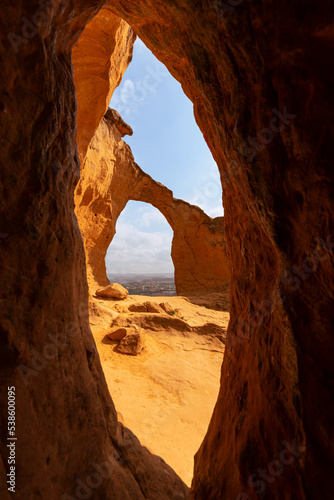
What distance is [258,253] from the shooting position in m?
1.96

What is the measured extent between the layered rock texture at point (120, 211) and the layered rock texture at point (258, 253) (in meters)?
7.58

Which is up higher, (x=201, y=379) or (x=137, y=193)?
(x=137, y=193)

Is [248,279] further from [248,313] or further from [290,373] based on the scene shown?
[290,373]

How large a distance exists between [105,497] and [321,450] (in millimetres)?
1460

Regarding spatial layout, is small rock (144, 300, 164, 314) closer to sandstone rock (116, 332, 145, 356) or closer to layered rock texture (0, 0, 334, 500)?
sandstone rock (116, 332, 145, 356)

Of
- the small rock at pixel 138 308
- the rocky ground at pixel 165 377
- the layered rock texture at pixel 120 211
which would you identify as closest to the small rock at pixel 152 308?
the rocky ground at pixel 165 377

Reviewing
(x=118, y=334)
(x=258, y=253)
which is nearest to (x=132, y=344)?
(x=118, y=334)

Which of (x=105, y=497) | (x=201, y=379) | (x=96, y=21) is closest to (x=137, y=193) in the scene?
(x=96, y=21)

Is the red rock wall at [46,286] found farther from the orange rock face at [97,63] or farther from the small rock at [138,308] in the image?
the small rock at [138,308]

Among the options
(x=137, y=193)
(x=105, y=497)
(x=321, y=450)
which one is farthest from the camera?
(x=137, y=193)

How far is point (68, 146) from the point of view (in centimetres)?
160

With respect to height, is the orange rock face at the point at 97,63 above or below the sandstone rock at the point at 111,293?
above

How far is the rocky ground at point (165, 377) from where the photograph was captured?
9.90 ft

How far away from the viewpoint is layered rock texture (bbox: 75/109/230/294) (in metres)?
9.98
